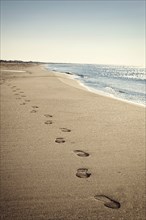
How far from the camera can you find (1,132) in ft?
16.1

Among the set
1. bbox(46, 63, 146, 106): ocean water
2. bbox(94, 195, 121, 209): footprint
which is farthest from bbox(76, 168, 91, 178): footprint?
bbox(46, 63, 146, 106): ocean water

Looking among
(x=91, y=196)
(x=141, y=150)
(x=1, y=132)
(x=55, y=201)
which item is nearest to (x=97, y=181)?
(x=91, y=196)

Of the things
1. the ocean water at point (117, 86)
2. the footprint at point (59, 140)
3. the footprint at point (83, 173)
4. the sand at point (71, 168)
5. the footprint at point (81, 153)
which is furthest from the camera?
the ocean water at point (117, 86)

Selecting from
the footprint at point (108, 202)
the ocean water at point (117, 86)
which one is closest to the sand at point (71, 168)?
the footprint at point (108, 202)

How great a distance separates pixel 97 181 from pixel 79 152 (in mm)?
978

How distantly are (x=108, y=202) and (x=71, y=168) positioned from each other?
882 mm

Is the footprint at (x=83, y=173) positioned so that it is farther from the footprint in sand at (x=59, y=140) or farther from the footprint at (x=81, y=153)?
the footprint in sand at (x=59, y=140)

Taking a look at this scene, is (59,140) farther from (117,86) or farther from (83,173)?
(117,86)

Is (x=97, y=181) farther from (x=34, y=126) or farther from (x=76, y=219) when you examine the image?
(x=34, y=126)

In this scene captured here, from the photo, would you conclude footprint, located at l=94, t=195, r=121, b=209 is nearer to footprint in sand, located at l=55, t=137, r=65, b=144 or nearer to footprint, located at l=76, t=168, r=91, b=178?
footprint, located at l=76, t=168, r=91, b=178

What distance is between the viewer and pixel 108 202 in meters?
2.67

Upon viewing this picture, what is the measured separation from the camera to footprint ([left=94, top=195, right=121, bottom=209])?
261cm

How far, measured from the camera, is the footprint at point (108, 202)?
261cm

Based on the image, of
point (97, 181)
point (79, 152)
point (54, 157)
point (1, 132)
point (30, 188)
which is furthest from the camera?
point (1, 132)
